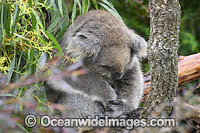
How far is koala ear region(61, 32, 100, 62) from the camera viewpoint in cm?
349

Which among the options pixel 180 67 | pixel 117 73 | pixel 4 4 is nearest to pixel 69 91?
pixel 117 73

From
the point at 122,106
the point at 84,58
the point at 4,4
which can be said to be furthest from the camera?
the point at 122,106

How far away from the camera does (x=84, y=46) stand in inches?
139

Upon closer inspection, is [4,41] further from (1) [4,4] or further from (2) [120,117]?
(2) [120,117]

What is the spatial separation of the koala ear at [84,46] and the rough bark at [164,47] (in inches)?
36.7

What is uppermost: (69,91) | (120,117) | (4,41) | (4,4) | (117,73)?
(4,4)

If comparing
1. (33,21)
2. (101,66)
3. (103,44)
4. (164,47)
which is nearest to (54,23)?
(33,21)

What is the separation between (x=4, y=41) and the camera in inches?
135

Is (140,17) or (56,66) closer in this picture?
(56,66)

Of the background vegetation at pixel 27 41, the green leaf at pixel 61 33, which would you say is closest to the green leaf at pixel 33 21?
the background vegetation at pixel 27 41

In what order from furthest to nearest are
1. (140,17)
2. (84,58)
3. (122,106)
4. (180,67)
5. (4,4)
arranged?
(140,17), (180,67), (122,106), (84,58), (4,4)

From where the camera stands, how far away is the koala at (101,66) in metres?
3.54

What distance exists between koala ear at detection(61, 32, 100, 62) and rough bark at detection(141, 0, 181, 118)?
3.06 ft

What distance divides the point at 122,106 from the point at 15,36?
4.74 ft
